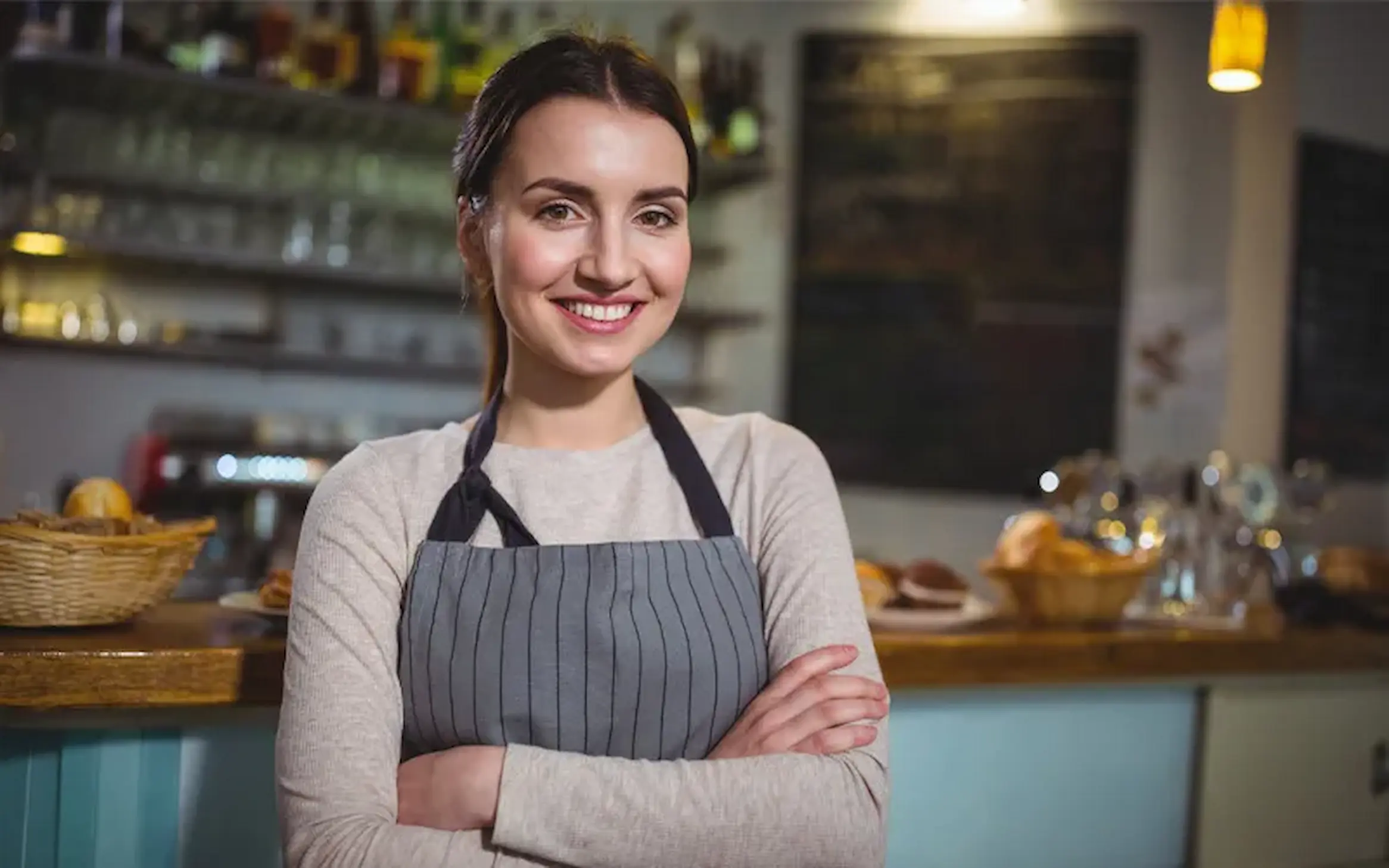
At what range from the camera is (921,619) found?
1.86m

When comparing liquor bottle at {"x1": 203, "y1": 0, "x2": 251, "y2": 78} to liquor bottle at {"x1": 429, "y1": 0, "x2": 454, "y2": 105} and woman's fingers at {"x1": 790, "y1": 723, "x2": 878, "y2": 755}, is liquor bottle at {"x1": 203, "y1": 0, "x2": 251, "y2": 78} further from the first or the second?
woman's fingers at {"x1": 790, "y1": 723, "x2": 878, "y2": 755}

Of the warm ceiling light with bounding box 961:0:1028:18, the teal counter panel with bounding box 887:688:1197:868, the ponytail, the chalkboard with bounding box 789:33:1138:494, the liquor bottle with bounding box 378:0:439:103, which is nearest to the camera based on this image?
the ponytail

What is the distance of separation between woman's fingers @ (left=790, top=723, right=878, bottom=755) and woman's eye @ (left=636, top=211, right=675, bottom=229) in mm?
512

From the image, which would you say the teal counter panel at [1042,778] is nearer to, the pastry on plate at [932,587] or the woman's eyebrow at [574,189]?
the pastry on plate at [932,587]

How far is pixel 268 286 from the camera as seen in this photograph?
12.6 ft

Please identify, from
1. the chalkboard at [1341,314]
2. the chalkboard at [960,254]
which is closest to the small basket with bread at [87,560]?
the chalkboard at [960,254]

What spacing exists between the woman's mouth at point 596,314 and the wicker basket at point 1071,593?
3.15ft

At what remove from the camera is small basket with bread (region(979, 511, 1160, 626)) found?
2.00 m

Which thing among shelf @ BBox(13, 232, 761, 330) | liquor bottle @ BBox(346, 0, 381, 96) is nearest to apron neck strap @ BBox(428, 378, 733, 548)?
shelf @ BBox(13, 232, 761, 330)

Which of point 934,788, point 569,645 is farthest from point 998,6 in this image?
point 569,645

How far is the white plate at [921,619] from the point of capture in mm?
1854

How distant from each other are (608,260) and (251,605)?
72 centimetres

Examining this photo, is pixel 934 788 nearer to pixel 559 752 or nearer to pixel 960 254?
pixel 559 752

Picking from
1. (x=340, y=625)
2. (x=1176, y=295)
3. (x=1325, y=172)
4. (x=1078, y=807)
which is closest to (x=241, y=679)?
Result: (x=340, y=625)
